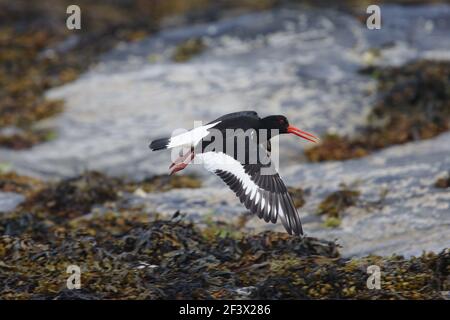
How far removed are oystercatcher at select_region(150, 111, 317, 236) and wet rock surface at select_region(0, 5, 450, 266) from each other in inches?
37.1

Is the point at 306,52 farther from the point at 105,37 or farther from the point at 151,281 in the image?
the point at 151,281

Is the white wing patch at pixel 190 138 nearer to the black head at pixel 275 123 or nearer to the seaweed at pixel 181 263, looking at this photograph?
the black head at pixel 275 123

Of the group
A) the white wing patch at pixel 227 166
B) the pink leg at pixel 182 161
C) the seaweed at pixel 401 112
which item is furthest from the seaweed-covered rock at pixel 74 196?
Result: the seaweed at pixel 401 112

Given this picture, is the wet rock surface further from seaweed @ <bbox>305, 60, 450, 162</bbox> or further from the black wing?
the black wing

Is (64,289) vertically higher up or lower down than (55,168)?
lower down

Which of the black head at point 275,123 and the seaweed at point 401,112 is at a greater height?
the seaweed at point 401,112

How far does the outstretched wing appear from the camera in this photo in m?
7.21

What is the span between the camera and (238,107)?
12500 millimetres

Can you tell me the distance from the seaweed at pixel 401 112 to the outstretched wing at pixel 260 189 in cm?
365

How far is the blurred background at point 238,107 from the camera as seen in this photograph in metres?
8.89

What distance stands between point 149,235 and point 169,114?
509 centimetres

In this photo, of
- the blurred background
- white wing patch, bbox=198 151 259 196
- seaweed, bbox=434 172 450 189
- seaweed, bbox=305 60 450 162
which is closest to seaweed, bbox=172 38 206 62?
the blurred background

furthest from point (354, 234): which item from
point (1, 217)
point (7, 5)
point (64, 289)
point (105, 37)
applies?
point (7, 5)

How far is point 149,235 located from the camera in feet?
25.4
